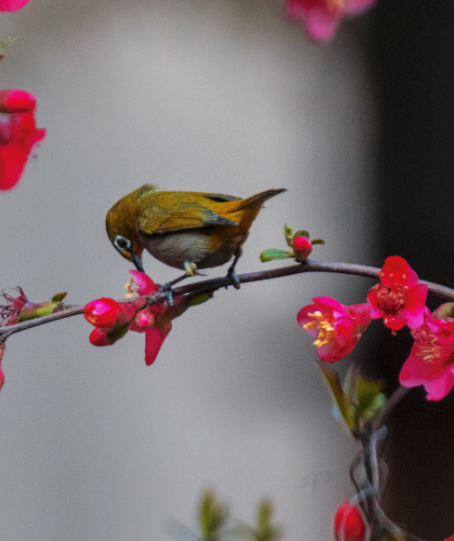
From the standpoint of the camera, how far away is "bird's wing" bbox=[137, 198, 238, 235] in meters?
0.33

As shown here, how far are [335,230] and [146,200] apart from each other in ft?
2.23

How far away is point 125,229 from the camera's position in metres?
0.39

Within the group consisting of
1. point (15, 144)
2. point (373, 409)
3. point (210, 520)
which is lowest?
point (210, 520)

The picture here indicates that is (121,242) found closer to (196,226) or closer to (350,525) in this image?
(196,226)

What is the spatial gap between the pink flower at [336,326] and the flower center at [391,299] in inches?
0.6

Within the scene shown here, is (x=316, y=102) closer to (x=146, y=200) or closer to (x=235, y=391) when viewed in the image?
(x=235, y=391)

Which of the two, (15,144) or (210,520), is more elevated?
(15,144)

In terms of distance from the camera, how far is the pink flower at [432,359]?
0.23 metres

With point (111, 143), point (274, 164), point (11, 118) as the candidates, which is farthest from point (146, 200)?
point (274, 164)

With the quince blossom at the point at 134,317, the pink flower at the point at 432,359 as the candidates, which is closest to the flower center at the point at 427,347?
the pink flower at the point at 432,359

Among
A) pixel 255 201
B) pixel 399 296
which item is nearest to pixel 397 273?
pixel 399 296

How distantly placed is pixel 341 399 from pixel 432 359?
1.6 inches

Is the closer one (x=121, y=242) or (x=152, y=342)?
(x=152, y=342)

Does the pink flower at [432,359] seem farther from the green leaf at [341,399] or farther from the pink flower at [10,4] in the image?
the pink flower at [10,4]
